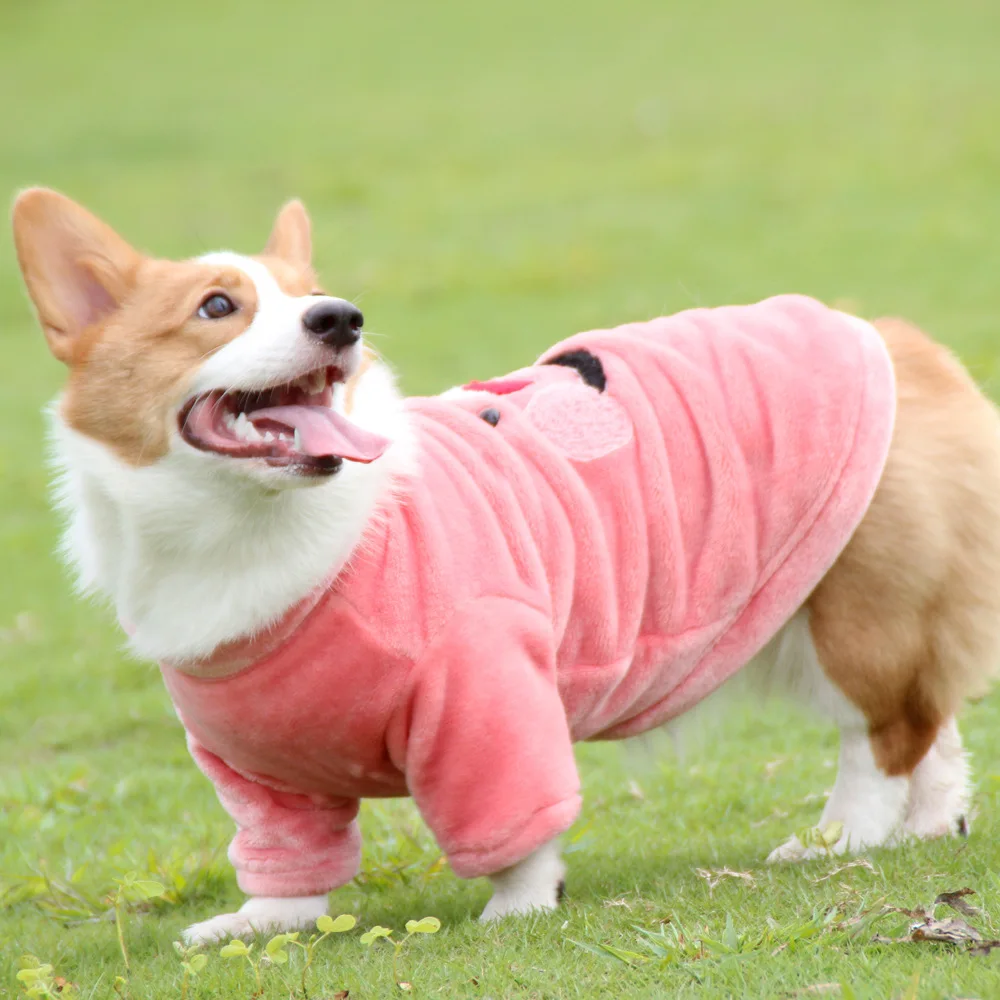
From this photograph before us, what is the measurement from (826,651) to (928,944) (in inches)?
47.1

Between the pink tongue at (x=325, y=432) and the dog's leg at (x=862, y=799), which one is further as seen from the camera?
the dog's leg at (x=862, y=799)

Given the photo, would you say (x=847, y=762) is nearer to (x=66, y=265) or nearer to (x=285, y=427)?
(x=285, y=427)

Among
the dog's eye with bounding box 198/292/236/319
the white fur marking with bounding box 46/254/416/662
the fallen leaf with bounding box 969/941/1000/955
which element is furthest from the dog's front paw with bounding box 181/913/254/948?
the fallen leaf with bounding box 969/941/1000/955

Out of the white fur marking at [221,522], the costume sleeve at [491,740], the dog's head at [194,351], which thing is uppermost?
the dog's head at [194,351]

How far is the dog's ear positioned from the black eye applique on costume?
69cm

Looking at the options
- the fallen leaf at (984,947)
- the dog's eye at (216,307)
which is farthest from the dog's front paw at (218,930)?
the fallen leaf at (984,947)

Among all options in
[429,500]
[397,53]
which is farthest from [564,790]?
[397,53]

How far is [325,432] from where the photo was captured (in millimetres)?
3277

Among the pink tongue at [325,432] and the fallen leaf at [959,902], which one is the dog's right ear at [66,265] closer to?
the pink tongue at [325,432]

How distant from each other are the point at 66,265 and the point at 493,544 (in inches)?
44.1

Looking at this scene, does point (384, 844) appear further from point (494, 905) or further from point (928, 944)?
point (928, 944)

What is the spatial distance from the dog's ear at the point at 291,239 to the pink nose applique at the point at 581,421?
2.14ft

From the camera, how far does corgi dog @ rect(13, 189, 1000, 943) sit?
3328mm

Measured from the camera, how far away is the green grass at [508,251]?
3.46 metres
